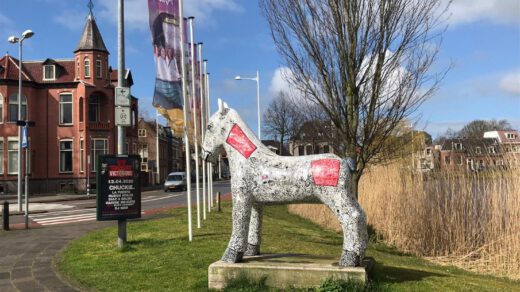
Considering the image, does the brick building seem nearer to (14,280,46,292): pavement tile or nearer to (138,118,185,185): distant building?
(138,118,185,185): distant building

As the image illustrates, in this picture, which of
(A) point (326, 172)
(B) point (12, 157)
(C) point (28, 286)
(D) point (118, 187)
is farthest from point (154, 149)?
(A) point (326, 172)

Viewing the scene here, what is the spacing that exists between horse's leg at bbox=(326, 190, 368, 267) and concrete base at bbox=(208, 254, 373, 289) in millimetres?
166

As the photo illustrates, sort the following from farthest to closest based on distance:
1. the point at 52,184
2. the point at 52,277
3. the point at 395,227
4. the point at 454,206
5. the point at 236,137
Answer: the point at 52,184 < the point at 395,227 < the point at 454,206 < the point at 52,277 < the point at 236,137

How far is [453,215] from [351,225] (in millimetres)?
6708

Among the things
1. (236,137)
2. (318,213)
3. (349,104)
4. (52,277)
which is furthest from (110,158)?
(318,213)

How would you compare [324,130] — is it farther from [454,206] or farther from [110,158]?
[110,158]

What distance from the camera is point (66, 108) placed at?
149 feet

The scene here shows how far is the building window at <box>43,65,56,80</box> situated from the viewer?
4553 cm

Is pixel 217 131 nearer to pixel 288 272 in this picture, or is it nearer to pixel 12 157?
pixel 288 272

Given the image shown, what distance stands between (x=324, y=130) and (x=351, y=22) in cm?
420

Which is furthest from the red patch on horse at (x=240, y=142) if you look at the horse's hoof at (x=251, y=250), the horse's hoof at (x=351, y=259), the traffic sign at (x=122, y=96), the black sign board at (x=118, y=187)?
the traffic sign at (x=122, y=96)

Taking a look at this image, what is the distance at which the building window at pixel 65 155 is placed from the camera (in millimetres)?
44969

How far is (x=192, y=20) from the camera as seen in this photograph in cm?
1456

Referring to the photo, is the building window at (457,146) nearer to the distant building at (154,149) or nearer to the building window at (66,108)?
the building window at (66,108)
